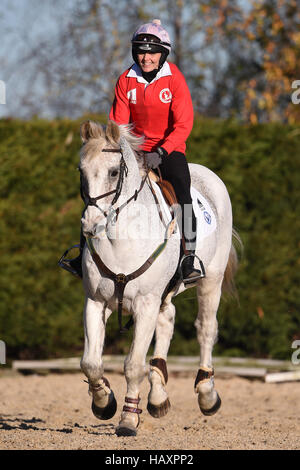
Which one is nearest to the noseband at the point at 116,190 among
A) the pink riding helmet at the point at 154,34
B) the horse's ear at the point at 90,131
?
the horse's ear at the point at 90,131

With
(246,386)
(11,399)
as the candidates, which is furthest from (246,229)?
(11,399)

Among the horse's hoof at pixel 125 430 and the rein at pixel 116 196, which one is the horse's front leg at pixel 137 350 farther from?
the rein at pixel 116 196

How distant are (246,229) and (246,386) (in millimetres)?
2306

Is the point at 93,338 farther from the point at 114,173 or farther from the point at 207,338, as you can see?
the point at 207,338

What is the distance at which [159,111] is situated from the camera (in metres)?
6.06

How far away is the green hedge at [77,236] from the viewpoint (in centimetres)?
1027

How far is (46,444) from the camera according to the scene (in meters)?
5.42

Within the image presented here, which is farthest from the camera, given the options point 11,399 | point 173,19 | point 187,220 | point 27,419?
point 173,19

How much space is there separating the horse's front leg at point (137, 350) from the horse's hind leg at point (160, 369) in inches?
17.0

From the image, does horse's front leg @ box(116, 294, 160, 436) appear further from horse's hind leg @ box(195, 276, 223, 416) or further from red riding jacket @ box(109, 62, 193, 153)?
red riding jacket @ box(109, 62, 193, 153)

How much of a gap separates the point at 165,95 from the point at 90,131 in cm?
103

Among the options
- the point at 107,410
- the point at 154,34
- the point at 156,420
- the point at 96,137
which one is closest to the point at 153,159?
the point at 96,137

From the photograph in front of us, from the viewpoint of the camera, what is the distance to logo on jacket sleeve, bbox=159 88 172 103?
5.97 m
